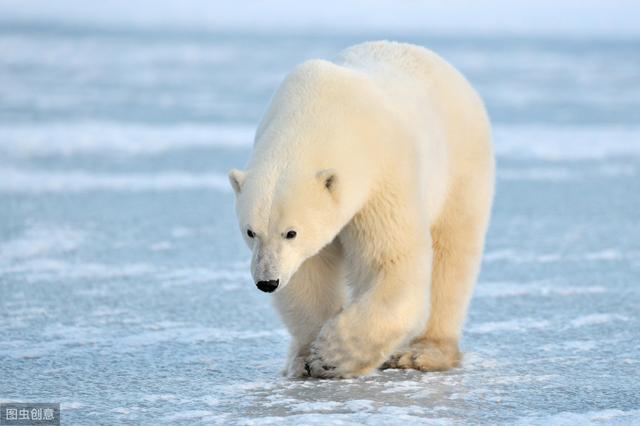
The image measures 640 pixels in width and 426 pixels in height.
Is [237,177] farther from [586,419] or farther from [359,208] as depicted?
[586,419]

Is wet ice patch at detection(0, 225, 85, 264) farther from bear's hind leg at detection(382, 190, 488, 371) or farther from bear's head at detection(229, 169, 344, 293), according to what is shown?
bear's head at detection(229, 169, 344, 293)

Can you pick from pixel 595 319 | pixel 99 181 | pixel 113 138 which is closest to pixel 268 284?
pixel 595 319

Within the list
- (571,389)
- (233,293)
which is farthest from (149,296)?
(571,389)

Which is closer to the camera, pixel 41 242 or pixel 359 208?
pixel 359 208

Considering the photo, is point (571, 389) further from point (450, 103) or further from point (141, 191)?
point (141, 191)

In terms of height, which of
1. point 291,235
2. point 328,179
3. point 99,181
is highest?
point 328,179

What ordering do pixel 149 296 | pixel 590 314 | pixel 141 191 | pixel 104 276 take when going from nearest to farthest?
1. pixel 590 314
2. pixel 149 296
3. pixel 104 276
4. pixel 141 191

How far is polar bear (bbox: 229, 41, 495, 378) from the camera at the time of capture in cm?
343

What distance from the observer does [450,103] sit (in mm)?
4297

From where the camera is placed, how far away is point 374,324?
3.66m

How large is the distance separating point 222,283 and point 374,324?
1.95 meters

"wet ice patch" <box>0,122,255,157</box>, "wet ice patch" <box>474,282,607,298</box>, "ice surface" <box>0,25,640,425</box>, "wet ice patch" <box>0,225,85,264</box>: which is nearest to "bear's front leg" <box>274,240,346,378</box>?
"ice surface" <box>0,25,640,425</box>

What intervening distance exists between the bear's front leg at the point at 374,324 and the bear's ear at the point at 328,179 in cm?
39

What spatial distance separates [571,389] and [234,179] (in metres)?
1.21
